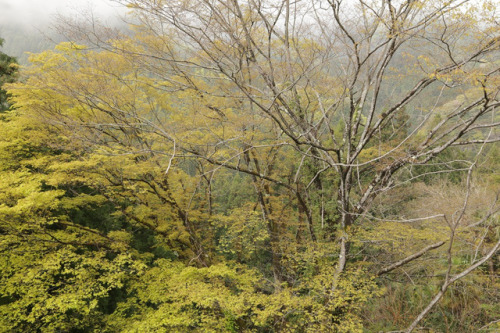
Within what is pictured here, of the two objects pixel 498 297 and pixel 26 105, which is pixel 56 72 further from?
pixel 498 297

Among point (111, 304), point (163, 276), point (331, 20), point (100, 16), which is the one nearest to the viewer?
point (100, 16)

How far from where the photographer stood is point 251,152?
7.96 m

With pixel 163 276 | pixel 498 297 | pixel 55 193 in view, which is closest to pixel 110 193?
pixel 55 193

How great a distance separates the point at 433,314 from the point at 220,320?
5.64 m

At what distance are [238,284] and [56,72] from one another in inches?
271

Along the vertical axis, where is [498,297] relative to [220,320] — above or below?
above

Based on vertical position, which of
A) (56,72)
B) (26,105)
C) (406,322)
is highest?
(56,72)

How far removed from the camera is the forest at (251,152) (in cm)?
420

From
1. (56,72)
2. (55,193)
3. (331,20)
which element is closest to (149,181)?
(55,193)

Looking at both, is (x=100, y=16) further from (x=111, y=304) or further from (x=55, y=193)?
(x=111, y=304)

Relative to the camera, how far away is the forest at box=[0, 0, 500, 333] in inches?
165

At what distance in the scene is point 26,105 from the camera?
6832 mm

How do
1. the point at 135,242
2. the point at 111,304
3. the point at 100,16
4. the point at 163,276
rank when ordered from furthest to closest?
the point at 135,242, the point at 111,304, the point at 163,276, the point at 100,16

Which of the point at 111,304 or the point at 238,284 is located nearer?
the point at 238,284
